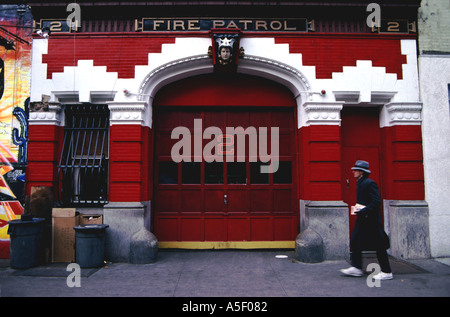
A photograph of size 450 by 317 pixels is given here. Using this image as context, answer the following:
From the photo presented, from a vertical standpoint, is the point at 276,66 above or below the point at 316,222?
above

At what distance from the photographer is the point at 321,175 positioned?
7324mm

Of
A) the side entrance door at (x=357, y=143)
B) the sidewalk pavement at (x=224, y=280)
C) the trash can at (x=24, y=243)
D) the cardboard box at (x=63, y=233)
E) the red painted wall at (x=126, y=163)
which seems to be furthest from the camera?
the side entrance door at (x=357, y=143)

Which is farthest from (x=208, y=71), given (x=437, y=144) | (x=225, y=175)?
(x=437, y=144)

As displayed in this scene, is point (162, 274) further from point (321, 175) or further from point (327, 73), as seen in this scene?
point (327, 73)

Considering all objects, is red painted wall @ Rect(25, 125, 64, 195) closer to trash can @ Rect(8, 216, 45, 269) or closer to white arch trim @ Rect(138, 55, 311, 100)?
trash can @ Rect(8, 216, 45, 269)

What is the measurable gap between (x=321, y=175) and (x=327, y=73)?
2449mm

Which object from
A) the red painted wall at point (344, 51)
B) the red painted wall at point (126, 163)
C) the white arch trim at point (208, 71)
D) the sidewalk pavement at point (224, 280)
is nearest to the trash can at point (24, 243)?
the sidewalk pavement at point (224, 280)

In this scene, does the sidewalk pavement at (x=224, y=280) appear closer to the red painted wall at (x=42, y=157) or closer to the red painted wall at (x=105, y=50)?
the red painted wall at (x=42, y=157)

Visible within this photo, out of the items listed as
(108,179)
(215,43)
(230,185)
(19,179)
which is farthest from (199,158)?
(19,179)

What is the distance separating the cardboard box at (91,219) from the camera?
23.2 ft

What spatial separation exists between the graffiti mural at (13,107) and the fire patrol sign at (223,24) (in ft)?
9.40
